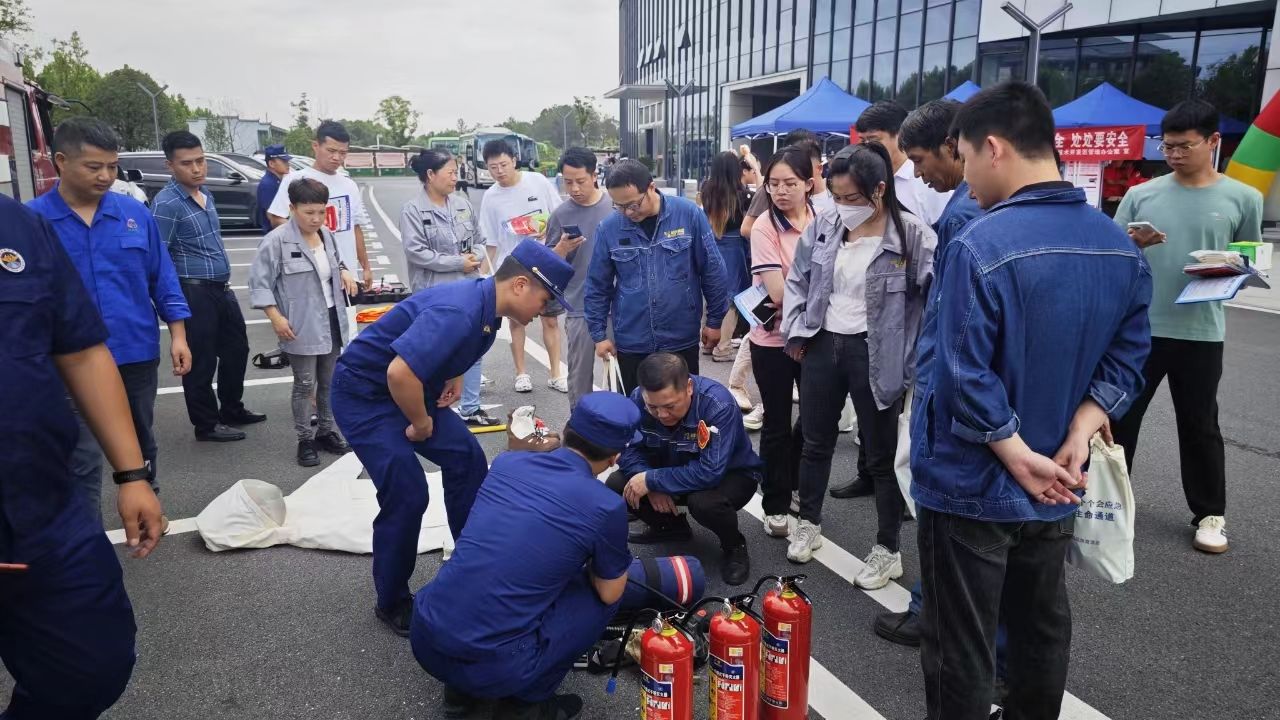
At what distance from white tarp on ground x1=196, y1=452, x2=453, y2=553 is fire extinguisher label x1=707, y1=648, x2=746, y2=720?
6.09 feet

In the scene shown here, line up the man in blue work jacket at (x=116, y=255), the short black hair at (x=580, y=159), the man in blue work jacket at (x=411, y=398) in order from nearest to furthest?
the man in blue work jacket at (x=411, y=398)
the man in blue work jacket at (x=116, y=255)
the short black hair at (x=580, y=159)

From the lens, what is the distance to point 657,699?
2422 mm

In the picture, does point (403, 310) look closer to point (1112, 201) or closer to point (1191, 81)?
point (1112, 201)

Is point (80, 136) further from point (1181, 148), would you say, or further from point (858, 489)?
point (1181, 148)

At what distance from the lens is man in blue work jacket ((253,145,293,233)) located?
732 centimetres

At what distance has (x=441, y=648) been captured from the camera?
257 centimetres

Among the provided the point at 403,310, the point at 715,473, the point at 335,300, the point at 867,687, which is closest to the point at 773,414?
the point at 715,473

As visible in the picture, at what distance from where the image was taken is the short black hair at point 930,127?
302 centimetres

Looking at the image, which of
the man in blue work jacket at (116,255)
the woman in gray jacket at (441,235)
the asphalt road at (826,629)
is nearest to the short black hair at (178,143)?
the man in blue work jacket at (116,255)

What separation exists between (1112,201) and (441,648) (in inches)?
613

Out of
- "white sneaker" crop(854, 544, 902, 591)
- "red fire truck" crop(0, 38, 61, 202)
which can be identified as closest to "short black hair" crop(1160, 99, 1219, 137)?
"white sneaker" crop(854, 544, 902, 591)

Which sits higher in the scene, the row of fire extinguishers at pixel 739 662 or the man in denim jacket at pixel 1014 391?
the man in denim jacket at pixel 1014 391

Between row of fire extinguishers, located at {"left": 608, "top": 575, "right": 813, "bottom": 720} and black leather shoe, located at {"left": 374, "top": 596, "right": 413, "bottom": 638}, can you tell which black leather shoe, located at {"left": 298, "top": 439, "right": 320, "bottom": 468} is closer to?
black leather shoe, located at {"left": 374, "top": 596, "right": 413, "bottom": 638}

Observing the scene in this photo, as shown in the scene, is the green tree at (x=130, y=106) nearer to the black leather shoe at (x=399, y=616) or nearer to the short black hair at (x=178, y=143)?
the short black hair at (x=178, y=143)
